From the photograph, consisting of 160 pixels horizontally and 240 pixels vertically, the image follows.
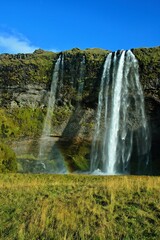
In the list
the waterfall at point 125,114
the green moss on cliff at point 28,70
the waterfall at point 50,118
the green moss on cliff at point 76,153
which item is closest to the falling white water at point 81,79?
the waterfall at point 50,118

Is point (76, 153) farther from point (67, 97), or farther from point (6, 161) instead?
point (6, 161)

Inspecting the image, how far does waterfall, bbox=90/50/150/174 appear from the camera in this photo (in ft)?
206

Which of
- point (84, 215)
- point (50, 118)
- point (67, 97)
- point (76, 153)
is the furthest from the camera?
point (50, 118)

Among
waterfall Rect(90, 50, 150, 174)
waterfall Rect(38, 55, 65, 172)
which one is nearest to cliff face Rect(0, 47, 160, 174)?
waterfall Rect(38, 55, 65, 172)

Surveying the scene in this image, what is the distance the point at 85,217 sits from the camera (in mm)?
14844

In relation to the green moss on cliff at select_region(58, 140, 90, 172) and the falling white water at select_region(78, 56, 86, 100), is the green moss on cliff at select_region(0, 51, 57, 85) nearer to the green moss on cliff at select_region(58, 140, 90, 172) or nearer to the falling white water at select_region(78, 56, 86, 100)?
the falling white water at select_region(78, 56, 86, 100)

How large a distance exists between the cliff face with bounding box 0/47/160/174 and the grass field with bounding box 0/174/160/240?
4568cm

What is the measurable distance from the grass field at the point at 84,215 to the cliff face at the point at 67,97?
45.7 m

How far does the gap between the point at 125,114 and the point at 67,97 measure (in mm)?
11012

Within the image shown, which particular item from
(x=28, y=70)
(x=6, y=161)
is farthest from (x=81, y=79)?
(x=6, y=161)

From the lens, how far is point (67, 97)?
68.4m

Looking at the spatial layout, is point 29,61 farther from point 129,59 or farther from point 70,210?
point 70,210

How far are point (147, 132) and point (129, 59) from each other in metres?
11.9

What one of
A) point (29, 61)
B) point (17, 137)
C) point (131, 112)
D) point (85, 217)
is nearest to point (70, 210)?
point (85, 217)
